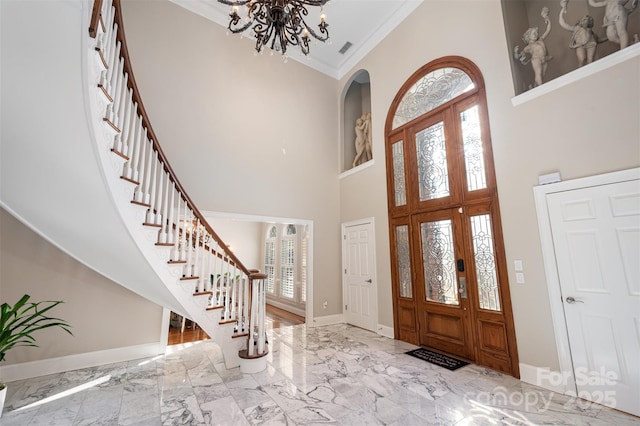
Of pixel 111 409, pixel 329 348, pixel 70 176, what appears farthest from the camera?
pixel 329 348

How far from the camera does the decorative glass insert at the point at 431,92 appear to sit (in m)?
3.91

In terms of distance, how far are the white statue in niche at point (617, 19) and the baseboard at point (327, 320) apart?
5.49 m

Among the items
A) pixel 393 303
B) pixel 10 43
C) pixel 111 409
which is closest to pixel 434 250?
pixel 393 303

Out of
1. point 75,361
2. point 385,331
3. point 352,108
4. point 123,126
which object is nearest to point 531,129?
point 385,331

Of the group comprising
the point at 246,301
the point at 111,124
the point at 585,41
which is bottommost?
the point at 246,301

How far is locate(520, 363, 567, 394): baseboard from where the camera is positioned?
2666mm

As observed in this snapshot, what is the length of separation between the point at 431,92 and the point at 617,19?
6.65 feet

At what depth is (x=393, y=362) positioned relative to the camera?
3.47m

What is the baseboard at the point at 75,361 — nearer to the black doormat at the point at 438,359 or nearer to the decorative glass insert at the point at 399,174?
the black doormat at the point at 438,359

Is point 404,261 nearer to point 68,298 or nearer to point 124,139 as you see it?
point 124,139

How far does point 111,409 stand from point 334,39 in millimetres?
6701

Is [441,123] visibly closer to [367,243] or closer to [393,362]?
[367,243]

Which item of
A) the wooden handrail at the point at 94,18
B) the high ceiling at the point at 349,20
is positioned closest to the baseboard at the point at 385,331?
the high ceiling at the point at 349,20

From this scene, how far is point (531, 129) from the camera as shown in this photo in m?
3.05
